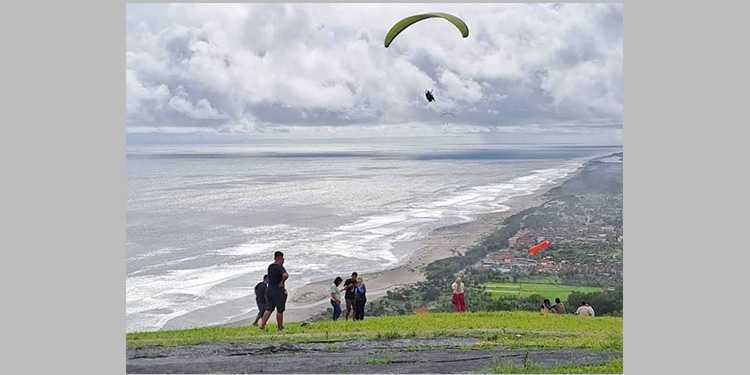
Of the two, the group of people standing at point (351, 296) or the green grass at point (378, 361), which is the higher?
the group of people standing at point (351, 296)

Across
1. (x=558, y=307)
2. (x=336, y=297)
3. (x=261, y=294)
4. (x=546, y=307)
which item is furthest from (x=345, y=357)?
(x=558, y=307)

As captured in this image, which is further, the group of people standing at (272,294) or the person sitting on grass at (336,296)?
the person sitting on grass at (336,296)

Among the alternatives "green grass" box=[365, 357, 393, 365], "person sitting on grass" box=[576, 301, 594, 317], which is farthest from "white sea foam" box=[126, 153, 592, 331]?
"person sitting on grass" box=[576, 301, 594, 317]

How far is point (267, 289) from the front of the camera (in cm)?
898

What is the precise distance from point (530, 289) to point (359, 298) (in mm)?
1824

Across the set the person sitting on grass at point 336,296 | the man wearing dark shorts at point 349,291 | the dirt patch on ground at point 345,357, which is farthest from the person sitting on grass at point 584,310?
the person sitting on grass at point 336,296

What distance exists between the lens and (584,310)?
30.2 feet

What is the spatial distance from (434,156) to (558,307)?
211cm

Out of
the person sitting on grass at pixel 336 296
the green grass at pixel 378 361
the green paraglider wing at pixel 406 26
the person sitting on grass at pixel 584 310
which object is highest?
the green paraglider wing at pixel 406 26

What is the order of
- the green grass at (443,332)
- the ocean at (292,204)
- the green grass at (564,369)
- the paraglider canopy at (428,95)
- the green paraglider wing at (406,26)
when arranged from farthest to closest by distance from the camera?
the paraglider canopy at (428,95) → the ocean at (292,204) → the green grass at (443,332) → the green paraglider wing at (406,26) → the green grass at (564,369)

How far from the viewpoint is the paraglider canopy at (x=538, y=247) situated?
9.30 m

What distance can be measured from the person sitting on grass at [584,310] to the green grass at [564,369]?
2.31 feet

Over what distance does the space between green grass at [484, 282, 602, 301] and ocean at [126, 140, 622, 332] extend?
0.80 meters

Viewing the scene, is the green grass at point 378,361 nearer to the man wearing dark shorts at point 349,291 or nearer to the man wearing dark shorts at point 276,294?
the man wearing dark shorts at point 349,291
